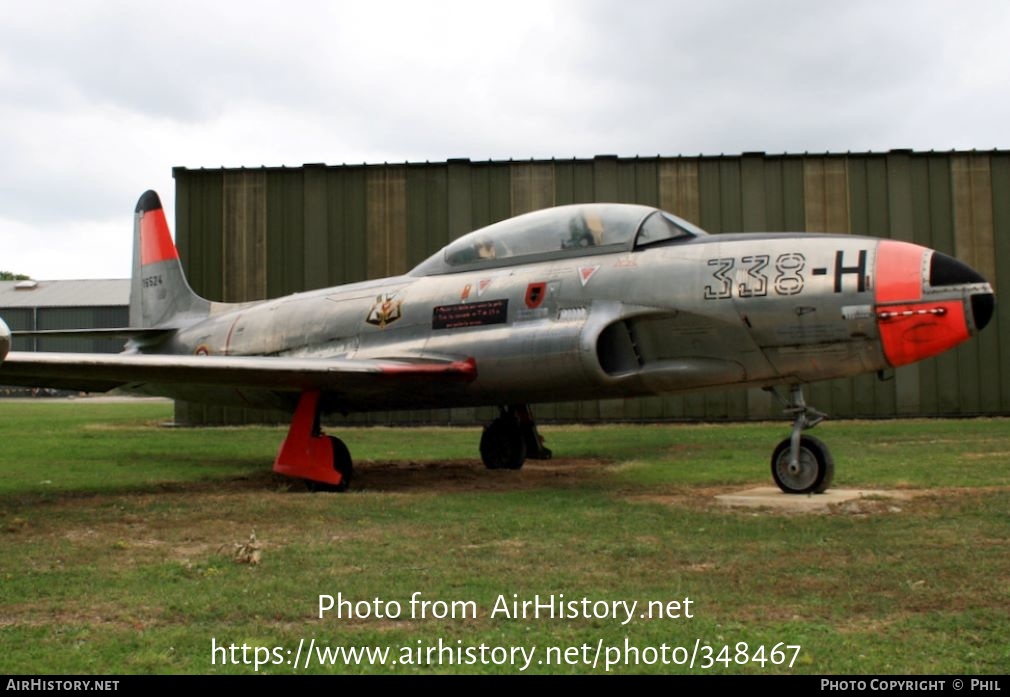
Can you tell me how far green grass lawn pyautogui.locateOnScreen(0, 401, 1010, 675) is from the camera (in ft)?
12.7

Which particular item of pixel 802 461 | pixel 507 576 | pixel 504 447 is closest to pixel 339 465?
pixel 504 447

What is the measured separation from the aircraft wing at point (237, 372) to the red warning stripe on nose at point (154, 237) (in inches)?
223

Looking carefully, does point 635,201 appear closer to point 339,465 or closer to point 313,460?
point 339,465

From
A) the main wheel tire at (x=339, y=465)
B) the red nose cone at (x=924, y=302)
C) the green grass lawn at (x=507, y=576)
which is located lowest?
the green grass lawn at (x=507, y=576)

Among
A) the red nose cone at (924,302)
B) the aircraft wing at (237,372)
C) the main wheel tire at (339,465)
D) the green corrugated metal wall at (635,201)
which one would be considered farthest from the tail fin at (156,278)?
the red nose cone at (924,302)

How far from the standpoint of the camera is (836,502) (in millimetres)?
8133

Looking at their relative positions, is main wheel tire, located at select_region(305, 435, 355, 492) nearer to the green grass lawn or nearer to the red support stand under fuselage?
the red support stand under fuselage

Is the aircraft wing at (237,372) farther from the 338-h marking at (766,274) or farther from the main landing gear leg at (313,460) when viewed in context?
the 338-h marking at (766,274)

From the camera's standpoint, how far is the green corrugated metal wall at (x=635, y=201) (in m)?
23.2

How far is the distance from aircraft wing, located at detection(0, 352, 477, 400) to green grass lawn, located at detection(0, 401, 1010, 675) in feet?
3.86

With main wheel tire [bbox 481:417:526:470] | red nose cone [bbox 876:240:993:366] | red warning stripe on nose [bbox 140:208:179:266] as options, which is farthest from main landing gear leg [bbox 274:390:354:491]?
red warning stripe on nose [bbox 140:208:179:266]

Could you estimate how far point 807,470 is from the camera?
8.78 metres

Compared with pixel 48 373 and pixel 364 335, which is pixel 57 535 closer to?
pixel 48 373

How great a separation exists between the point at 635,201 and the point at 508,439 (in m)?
12.8
